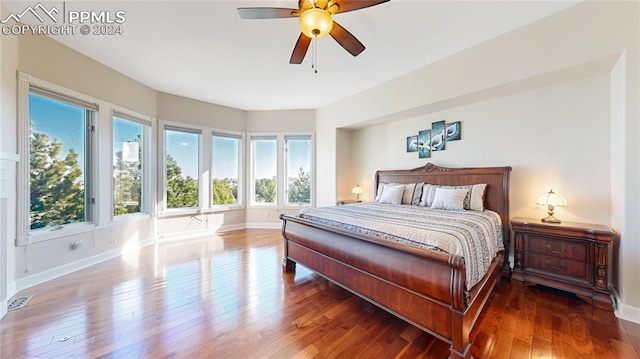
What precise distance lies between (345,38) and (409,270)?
212 cm

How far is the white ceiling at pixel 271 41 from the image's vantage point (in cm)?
236

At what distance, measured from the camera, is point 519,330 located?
77.2 inches

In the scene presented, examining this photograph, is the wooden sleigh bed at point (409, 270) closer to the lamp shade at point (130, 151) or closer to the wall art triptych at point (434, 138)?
the wall art triptych at point (434, 138)

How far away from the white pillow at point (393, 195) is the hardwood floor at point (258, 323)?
169 cm

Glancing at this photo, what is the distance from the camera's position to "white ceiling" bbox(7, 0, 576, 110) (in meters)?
2.36

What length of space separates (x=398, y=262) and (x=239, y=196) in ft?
15.6

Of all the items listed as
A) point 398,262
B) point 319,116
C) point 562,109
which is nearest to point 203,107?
point 319,116

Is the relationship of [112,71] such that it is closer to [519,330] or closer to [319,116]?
[319,116]

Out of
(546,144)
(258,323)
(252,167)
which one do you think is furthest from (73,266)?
(546,144)

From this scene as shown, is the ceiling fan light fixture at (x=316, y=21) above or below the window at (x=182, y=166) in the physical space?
above

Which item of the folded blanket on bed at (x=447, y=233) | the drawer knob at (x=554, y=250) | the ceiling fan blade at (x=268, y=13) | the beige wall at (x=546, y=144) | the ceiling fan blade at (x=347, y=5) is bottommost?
the drawer knob at (x=554, y=250)

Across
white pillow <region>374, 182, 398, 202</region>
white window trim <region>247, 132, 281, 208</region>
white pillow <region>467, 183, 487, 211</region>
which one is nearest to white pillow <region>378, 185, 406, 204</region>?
white pillow <region>374, 182, 398, 202</region>

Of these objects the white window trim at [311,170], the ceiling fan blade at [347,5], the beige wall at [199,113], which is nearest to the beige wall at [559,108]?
the ceiling fan blade at [347,5]

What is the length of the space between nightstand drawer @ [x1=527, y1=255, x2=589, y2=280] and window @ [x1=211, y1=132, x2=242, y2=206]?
5474mm
